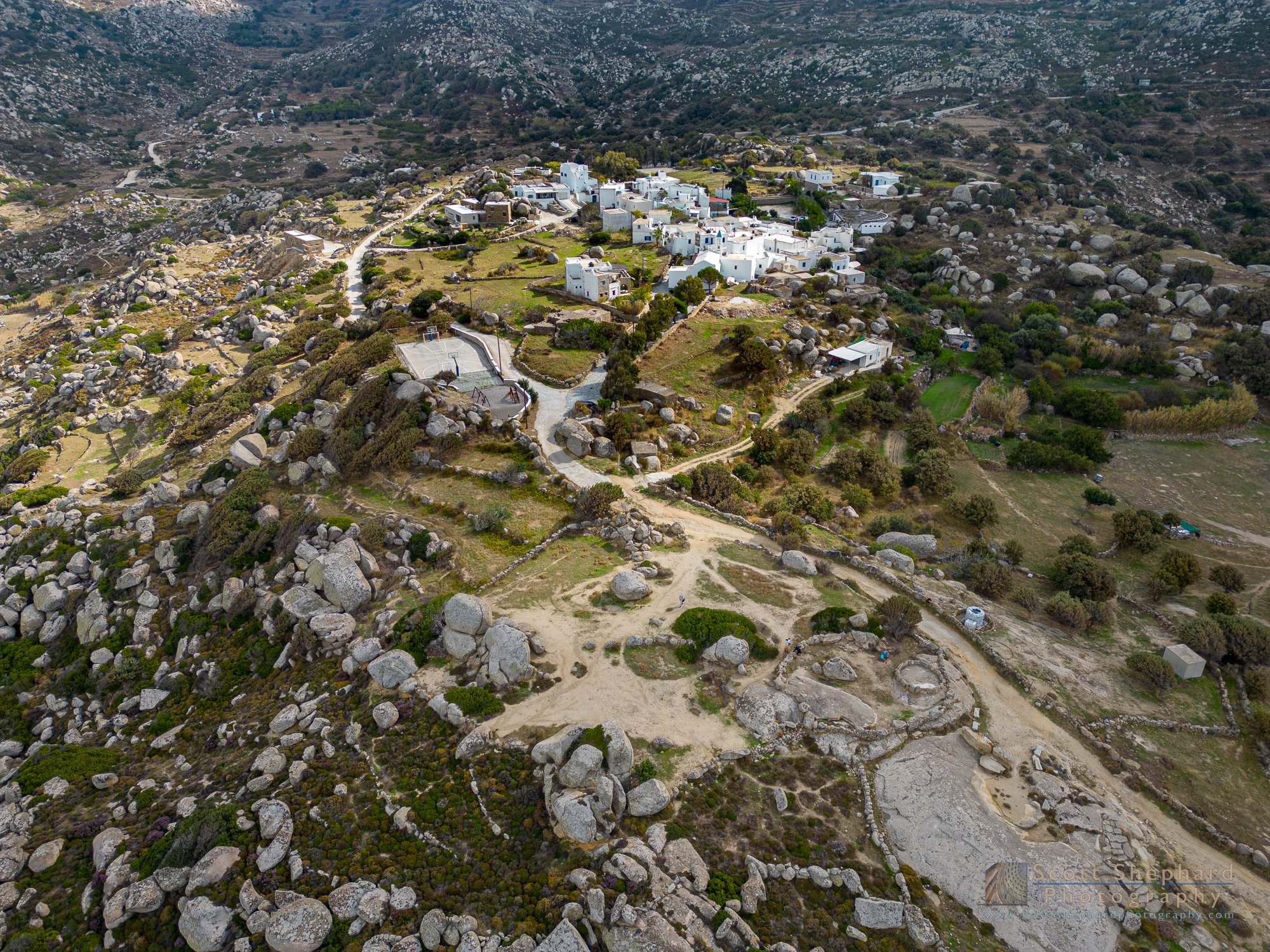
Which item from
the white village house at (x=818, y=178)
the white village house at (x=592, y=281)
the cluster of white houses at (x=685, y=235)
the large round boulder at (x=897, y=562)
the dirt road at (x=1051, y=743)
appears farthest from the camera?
the white village house at (x=818, y=178)

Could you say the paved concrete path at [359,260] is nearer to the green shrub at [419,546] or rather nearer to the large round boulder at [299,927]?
the green shrub at [419,546]

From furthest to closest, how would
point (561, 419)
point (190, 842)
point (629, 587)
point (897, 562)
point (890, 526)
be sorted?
point (561, 419) → point (890, 526) → point (897, 562) → point (629, 587) → point (190, 842)

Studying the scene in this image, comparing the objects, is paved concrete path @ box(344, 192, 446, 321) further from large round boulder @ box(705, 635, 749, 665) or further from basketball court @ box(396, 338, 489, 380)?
large round boulder @ box(705, 635, 749, 665)

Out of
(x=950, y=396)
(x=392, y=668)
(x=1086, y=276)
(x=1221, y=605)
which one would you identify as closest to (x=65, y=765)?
(x=392, y=668)

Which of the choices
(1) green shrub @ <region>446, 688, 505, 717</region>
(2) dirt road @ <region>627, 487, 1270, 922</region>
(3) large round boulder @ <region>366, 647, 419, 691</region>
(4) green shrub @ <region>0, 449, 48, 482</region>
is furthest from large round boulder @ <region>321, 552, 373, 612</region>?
(4) green shrub @ <region>0, 449, 48, 482</region>

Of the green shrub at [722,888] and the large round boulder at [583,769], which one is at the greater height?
the large round boulder at [583,769]

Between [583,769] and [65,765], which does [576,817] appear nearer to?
[583,769]

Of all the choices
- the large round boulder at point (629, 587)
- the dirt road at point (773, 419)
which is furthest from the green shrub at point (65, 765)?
the dirt road at point (773, 419)

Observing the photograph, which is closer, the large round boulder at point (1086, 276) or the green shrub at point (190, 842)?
the green shrub at point (190, 842)
